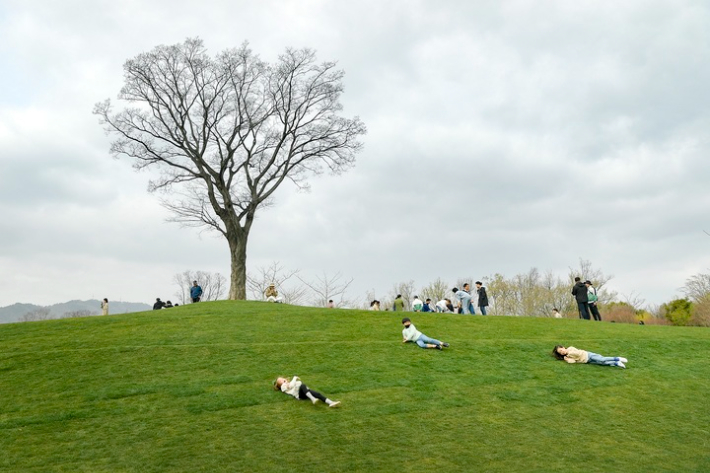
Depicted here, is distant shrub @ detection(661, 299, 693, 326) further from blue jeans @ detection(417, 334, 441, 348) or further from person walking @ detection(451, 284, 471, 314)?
blue jeans @ detection(417, 334, 441, 348)

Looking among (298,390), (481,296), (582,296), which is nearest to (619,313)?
(582,296)

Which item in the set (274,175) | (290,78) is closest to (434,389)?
(274,175)

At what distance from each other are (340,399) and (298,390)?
118cm

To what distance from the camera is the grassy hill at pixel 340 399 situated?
10.9 meters

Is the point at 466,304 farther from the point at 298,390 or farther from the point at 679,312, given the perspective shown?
the point at 679,312

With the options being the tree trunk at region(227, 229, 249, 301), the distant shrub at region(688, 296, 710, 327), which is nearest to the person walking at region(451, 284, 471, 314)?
the tree trunk at region(227, 229, 249, 301)

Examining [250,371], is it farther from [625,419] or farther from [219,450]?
[625,419]

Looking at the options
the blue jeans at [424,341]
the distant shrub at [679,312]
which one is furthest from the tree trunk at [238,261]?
the distant shrub at [679,312]

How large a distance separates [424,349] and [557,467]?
912 centimetres

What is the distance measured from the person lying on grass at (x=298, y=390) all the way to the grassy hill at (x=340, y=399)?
0.72 ft

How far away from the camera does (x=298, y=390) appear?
14023 mm

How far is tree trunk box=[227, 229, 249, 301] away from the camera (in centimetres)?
3684

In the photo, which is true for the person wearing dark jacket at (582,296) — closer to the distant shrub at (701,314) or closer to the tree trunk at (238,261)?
the tree trunk at (238,261)

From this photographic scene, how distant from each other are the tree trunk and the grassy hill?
13288 millimetres
